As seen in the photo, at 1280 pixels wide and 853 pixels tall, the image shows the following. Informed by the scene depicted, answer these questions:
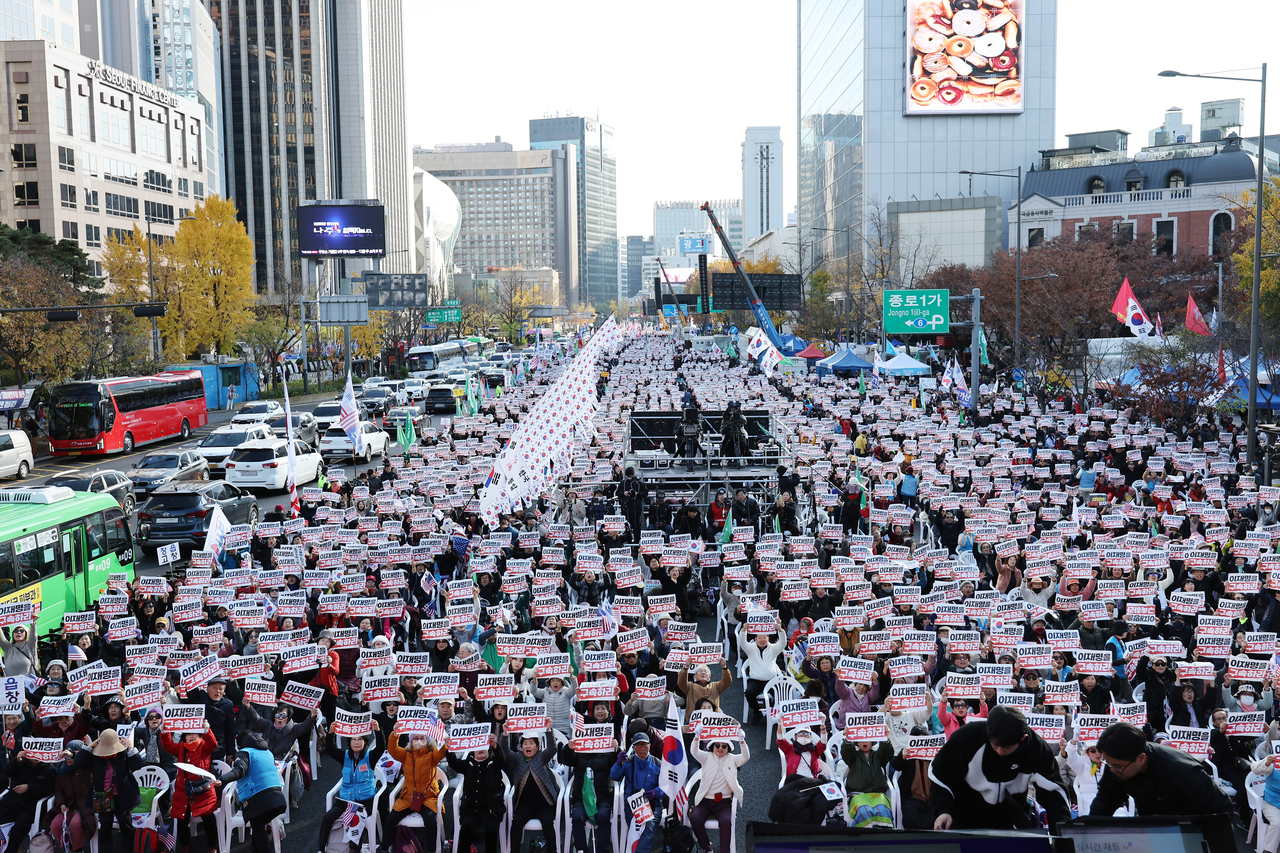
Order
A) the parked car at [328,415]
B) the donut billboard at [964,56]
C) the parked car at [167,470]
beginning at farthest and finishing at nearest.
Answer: the donut billboard at [964,56]
the parked car at [328,415]
the parked car at [167,470]

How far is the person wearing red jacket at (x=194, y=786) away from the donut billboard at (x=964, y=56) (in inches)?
3693

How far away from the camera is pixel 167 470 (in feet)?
91.2

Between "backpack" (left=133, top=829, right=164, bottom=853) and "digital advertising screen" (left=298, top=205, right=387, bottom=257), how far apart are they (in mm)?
63314

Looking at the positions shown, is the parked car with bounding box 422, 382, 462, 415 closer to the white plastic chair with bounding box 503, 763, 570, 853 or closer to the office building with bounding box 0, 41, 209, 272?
the white plastic chair with bounding box 503, 763, 570, 853

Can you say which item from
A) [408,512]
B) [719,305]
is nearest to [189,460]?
[408,512]

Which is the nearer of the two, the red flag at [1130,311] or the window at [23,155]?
the red flag at [1130,311]

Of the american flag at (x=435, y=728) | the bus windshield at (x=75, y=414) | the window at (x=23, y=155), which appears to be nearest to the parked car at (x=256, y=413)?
the bus windshield at (x=75, y=414)

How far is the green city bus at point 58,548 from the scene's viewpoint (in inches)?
577

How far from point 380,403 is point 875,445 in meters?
24.3

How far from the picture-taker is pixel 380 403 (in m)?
44.0

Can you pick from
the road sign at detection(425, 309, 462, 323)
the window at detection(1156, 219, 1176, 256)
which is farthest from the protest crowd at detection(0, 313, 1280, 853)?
the road sign at detection(425, 309, 462, 323)

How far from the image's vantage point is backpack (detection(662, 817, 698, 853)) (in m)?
8.38

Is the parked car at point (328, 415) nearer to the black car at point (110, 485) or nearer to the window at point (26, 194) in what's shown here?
the black car at point (110, 485)

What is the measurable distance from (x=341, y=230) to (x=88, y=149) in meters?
25.7
